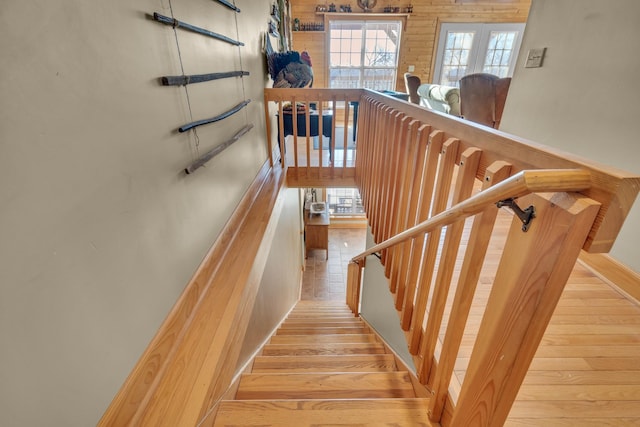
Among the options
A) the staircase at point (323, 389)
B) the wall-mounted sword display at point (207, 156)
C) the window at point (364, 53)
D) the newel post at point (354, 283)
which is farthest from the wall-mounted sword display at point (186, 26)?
the window at point (364, 53)

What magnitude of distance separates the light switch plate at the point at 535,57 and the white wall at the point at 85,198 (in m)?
2.37

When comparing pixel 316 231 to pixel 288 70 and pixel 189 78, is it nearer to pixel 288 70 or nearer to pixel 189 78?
pixel 288 70

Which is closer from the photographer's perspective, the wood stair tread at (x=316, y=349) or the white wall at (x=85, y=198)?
the white wall at (x=85, y=198)

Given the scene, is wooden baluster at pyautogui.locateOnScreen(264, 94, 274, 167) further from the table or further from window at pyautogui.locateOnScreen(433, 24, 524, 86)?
window at pyautogui.locateOnScreen(433, 24, 524, 86)

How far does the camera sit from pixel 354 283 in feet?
11.5

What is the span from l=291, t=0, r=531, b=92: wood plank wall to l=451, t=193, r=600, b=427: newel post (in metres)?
7.60

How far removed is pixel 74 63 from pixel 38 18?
10cm

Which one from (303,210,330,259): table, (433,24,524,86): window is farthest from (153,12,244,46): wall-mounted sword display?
(433,24,524,86): window

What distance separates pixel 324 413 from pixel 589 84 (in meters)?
2.35

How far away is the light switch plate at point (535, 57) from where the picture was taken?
6.90 feet

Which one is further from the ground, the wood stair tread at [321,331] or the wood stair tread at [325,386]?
the wood stair tread at [325,386]

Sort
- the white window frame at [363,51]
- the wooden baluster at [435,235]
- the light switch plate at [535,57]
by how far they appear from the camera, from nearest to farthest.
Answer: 1. the wooden baluster at [435,235]
2. the light switch plate at [535,57]
3. the white window frame at [363,51]

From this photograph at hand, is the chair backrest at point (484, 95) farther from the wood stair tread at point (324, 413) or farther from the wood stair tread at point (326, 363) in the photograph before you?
the wood stair tread at point (324, 413)

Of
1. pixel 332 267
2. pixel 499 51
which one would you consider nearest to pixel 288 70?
pixel 332 267
